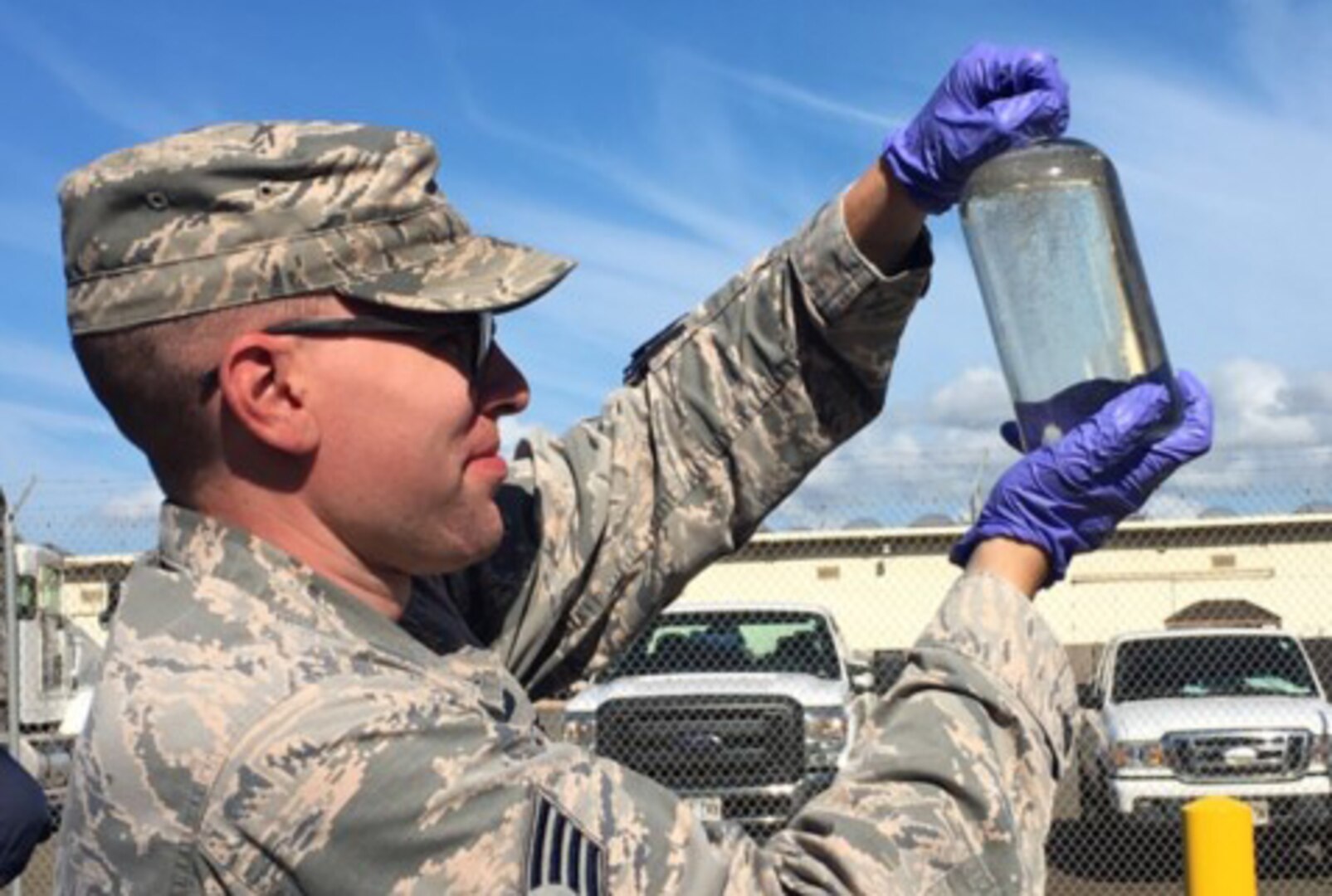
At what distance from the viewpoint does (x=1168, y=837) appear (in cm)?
1229

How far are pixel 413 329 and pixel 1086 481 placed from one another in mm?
746

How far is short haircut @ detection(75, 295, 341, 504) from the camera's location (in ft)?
5.35

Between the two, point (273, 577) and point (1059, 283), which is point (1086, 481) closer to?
point (273, 577)

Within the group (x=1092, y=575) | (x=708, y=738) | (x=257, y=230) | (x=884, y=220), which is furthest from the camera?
(x=1092, y=575)

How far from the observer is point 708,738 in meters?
11.4

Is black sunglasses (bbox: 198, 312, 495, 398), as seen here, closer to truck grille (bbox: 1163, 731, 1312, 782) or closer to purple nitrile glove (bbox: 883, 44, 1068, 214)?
purple nitrile glove (bbox: 883, 44, 1068, 214)

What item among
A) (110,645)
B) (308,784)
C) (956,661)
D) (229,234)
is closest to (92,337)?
(229,234)

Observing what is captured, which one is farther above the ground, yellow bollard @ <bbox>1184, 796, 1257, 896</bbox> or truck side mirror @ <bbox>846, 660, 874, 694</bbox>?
truck side mirror @ <bbox>846, 660, 874, 694</bbox>

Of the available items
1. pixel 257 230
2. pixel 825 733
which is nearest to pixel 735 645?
pixel 825 733

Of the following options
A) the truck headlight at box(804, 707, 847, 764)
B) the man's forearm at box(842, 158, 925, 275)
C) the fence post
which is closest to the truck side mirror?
the truck headlight at box(804, 707, 847, 764)

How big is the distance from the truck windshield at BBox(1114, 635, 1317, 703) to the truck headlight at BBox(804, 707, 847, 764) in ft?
9.05

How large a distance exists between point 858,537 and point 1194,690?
17146 millimetres

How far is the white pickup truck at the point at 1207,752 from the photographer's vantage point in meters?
11.9

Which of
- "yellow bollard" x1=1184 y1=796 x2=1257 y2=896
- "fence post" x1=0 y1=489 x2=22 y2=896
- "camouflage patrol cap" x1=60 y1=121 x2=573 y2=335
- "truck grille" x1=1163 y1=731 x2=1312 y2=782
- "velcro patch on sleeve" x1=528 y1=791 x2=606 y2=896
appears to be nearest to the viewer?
"velcro patch on sleeve" x1=528 y1=791 x2=606 y2=896
